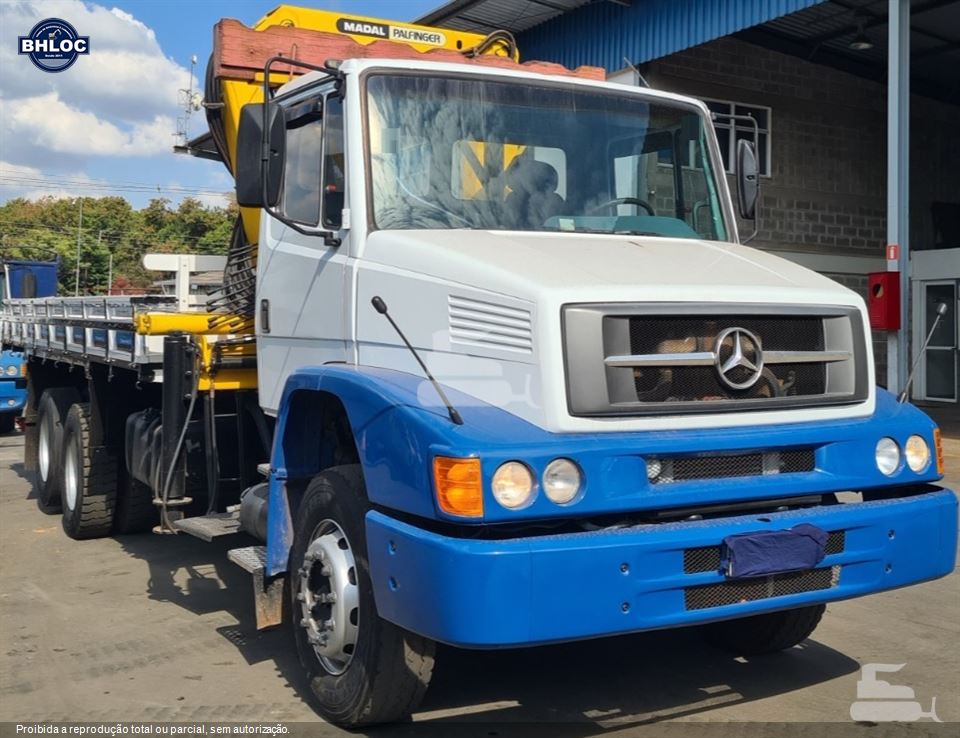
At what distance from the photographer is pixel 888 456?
447 centimetres

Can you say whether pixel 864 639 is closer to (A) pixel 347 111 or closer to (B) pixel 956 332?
(A) pixel 347 111

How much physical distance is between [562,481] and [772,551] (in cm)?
Answer: 82

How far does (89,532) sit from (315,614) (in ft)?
14.8

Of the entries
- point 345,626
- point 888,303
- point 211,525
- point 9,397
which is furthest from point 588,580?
point 9,397

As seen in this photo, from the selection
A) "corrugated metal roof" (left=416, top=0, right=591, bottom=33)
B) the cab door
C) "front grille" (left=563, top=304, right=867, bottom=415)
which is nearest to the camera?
"front grille" (left=563, top=304, right=867, bottom=415)

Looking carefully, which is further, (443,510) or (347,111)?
(347,111)

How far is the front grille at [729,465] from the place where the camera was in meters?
4.02

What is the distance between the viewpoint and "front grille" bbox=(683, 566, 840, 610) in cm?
394

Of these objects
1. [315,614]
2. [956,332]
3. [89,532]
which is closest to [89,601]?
[89,532]

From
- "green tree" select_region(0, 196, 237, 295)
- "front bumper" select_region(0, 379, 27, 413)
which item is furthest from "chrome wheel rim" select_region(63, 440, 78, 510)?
"green tree" select_region(0, 196, 237, 295)

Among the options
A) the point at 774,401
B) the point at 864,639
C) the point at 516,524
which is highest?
the point at 774,401

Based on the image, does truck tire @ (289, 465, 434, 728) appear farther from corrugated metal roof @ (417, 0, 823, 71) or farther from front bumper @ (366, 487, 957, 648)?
corrugated metal roof @ (417, 0, 823, 71)

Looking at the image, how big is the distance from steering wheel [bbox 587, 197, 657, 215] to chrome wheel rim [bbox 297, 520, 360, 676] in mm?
1895

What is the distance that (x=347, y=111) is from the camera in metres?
4.95
